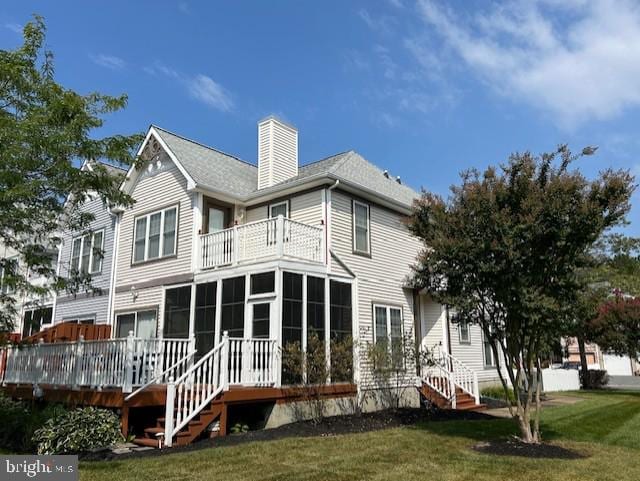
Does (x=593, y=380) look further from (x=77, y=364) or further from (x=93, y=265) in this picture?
(x=77, y=364)

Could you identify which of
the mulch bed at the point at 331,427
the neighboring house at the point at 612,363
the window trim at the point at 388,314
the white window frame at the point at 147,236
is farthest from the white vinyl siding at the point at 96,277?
the neighboring house at the point at 612,363

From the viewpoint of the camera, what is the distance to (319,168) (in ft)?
57.4

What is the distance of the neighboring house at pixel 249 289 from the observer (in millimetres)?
11227

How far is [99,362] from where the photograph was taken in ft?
37.4

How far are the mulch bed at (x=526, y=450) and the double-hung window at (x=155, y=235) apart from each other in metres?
11.1

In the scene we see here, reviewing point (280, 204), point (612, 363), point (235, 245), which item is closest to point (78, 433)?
point (235, 245)

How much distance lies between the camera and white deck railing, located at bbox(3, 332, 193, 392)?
1079cm

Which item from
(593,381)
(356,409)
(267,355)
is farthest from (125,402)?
(593,381)

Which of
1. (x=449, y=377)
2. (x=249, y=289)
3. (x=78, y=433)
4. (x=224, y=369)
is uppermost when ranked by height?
(x=249, y=289)

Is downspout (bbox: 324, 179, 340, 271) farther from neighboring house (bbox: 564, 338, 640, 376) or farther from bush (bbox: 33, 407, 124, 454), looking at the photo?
neighboring house (bbox: 564, 338, 640, 376)

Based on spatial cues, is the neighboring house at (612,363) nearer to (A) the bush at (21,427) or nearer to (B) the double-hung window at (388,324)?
(B) the double-hung window at (388,324)

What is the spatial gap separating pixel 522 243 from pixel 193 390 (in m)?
7.08

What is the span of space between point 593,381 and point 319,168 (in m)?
21.0

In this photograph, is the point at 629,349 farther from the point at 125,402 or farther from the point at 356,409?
the point at 125,402
